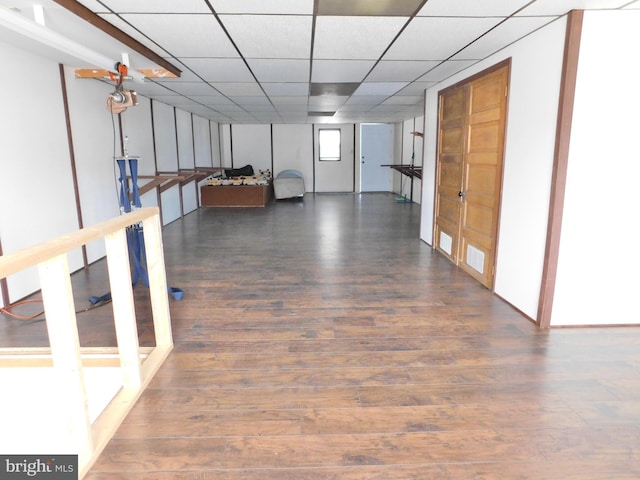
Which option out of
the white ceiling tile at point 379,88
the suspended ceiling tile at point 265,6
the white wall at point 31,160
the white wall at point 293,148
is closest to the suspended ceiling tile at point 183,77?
the white wall at point 31,160

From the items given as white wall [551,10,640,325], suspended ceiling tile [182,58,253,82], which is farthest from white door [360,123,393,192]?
white wall [551,10,640,325]

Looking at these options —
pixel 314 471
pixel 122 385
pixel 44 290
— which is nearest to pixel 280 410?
pixel 314 471

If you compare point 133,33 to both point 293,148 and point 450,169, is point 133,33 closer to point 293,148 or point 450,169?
point 450,169

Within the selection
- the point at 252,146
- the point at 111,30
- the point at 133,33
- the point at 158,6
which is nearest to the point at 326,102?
the point at 133,33

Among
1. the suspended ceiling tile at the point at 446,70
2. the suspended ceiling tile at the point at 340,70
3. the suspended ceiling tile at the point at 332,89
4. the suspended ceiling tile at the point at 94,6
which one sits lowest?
the suspended ceiling tile at the point at 446,70

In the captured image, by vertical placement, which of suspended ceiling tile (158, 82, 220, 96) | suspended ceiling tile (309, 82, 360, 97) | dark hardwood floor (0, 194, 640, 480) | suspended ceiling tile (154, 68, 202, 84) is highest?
suspended ceiling tile (158, 82, 220, 96)

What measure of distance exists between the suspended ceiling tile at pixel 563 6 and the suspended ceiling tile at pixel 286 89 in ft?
10.3

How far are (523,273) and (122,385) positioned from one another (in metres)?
2.98

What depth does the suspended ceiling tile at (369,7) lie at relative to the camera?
100 inches

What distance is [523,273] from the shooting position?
10.8ft

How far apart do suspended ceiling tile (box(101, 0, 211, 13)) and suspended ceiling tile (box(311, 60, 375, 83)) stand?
1.63m

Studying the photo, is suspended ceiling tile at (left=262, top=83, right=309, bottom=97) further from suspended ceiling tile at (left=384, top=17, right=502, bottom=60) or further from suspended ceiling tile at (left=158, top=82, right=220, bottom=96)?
suspended ceiling tile at (left=384, top=17, right=502, bottom=60)

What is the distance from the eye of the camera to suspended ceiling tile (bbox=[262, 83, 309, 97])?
5.38 meters

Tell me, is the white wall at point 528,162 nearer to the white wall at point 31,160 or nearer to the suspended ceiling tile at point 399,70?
the suspended ceiling tile at point 399,70
